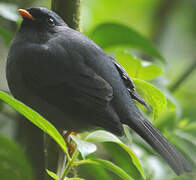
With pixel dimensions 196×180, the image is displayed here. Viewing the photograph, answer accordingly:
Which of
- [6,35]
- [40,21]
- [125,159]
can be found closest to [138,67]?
[125,159]

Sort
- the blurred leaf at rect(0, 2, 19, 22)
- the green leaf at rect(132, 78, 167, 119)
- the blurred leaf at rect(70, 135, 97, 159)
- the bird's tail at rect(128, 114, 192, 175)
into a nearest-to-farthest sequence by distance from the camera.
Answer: the blurred leaf at rect(70, 135, 97, 159), the green leaf at rect(132, 78, 167, 119), the bird's tail at rect(128, 114, 192, 175), the blurred leaf at rect(0, 2, 19, 22)

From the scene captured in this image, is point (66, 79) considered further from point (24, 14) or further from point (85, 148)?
point (85, 148)

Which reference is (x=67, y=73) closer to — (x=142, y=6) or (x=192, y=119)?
(x=192, y=119)

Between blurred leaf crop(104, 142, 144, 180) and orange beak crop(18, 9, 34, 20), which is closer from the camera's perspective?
blurred leaf crop(104, 142, 144, 180)

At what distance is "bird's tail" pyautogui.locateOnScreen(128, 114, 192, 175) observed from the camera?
9.50ft

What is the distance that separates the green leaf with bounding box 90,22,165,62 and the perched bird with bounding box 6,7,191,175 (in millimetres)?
219

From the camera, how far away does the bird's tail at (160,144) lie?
2.89 metres

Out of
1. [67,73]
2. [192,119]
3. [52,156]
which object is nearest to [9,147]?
[52,156]

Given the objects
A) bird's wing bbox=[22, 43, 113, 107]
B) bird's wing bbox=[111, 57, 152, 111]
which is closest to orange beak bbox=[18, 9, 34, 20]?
bird's wing bbox=[22, 43, 113, 107]

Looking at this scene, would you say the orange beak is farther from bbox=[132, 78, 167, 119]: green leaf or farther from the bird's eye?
bbox=[132, 78, 167, 119]: green leaf

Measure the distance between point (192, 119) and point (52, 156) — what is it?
1661mm

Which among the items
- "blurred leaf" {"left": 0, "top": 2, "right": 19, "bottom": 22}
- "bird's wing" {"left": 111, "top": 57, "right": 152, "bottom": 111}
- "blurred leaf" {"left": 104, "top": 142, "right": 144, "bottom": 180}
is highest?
"blurred leaf" {"left": 0, "top": 2, "right": 19, "bottom": 22}

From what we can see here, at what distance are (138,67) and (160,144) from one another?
0.57m

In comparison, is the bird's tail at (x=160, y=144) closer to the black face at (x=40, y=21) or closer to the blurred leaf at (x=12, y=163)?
the blurred leaf at (x=12, y=163)
